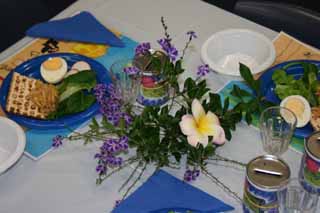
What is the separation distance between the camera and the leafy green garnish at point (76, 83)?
1390 mm

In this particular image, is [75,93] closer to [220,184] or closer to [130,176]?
[130,176]

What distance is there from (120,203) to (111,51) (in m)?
0.51

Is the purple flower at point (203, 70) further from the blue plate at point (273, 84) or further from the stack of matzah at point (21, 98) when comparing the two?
the stack of matzah at point (21, 98)

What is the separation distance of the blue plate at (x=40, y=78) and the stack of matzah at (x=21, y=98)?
0.01m

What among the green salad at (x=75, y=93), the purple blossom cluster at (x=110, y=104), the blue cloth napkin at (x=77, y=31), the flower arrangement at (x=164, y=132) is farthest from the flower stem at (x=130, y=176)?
the blue cloth napkin at (x=77, y=31)

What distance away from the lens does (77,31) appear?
1598mm

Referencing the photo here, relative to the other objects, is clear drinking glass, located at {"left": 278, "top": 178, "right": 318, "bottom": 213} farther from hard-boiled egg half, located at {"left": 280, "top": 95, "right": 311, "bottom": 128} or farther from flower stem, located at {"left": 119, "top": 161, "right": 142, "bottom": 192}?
flower stem, located at {"left": 119, "top": 161, "right": 142, "bottom": 192}

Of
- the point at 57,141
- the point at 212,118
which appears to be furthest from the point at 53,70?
the point at 212,118

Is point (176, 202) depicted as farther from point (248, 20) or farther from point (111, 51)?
point (248, 20)

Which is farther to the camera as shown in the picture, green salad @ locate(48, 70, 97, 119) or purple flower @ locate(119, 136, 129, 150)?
green salad @ locate(48, 70, 97, 119)

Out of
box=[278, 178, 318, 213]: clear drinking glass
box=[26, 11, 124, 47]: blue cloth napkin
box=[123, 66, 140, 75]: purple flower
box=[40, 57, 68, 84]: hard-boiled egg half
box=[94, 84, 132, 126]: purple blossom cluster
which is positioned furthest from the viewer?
box=[26, 11, 124, 47]: blue cloth napkin

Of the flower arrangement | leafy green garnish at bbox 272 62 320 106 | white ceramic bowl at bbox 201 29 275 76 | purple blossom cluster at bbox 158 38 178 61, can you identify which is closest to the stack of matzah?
the flower arrangement

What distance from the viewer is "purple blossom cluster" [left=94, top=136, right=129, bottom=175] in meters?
1.18

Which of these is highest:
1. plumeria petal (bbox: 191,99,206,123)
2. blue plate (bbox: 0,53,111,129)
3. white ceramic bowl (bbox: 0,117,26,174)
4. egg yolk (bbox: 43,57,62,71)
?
plumeria petal (bbox: 191,99,206,123)
